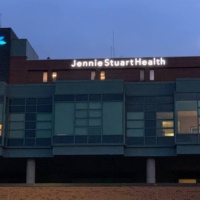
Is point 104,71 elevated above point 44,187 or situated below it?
above

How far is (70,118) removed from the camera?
155 feet

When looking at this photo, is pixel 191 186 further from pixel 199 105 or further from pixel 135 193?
pixel 199 105

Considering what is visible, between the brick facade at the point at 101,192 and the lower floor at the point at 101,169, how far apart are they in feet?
17.4

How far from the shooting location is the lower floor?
162 feet

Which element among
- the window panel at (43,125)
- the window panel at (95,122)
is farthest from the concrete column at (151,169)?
the window panel at (43,125)

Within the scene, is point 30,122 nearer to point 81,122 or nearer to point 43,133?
point 43,133

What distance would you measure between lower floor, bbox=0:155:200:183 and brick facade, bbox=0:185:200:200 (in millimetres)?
5294

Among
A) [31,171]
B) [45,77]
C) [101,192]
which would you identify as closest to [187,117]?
[101,192]

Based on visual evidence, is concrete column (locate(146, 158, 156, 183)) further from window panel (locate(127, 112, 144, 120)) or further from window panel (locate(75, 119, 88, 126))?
window panel (locate(75, 119, 88, 126))

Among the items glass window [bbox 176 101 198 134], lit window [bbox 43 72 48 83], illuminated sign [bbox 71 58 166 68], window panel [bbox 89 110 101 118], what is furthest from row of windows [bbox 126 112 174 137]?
lit window [bbox 43 72 48 83]

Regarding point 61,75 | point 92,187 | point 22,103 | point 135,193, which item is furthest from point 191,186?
point 61,75

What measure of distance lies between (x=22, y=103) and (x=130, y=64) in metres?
11.6

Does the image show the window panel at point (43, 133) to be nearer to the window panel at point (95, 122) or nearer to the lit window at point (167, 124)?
the window panel at point (95, 122)

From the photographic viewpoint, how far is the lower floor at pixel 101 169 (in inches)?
1939
